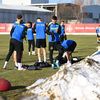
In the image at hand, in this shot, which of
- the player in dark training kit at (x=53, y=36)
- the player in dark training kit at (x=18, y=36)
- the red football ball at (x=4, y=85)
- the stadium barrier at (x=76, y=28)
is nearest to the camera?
the red football ball at (x=4, y=85)

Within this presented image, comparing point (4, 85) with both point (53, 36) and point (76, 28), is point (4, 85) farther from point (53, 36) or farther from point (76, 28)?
point (76, 28)

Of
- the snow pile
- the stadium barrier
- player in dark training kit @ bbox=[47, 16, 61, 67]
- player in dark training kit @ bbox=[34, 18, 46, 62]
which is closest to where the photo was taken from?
the snow pile

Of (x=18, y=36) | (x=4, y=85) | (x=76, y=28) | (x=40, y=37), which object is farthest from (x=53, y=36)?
(x=76, y=28)

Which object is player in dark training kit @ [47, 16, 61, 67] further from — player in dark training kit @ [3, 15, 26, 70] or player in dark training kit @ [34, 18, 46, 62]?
player in dark training kit @ [3, 15, 26, 70]


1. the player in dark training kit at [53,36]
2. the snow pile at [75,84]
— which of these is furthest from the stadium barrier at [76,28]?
the snow pile at [75,84]

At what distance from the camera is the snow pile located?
8688 mm

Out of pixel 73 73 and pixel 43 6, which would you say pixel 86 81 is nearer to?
pixel 73 73

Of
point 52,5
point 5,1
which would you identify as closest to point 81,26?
point 52,5

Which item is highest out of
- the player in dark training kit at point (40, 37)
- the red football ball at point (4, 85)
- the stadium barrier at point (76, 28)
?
the red football ball at point (4, 85)

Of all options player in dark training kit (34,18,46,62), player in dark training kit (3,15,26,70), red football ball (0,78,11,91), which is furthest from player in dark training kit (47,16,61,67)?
red football ball (0,78,11,91)

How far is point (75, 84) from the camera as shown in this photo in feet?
29.0

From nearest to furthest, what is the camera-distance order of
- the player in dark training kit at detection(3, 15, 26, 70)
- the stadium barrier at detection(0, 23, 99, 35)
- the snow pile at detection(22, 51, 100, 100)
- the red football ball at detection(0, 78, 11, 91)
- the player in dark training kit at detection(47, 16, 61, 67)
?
the snow pile at detection(22, 51, 100, 100), the red football ball at detection(0, 78, 11, 91), the player in dark training kit at detection(3, 15, 26, 70), the player in dark training kit at detection(47, 16, 61, 67), the stadium barrier at detection(0, 23, 99, 35)

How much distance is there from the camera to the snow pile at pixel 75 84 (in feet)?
28.5

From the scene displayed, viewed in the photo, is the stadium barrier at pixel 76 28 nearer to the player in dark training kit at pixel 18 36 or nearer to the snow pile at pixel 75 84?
the player in dark training kit at pixel 18 36
